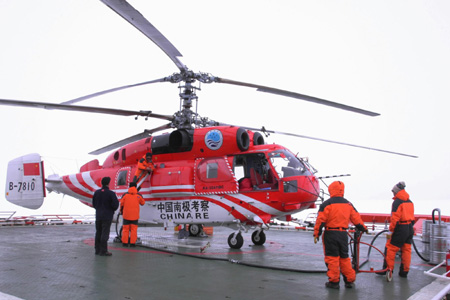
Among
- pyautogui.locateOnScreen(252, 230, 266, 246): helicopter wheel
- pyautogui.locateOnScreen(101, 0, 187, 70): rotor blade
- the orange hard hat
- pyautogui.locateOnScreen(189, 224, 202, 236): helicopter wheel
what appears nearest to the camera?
the orange hard hat

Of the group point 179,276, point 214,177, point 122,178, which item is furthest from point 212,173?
point 179,276

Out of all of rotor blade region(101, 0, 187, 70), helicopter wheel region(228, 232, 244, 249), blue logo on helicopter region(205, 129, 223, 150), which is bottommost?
helicopter wheel region(228, 232, 244, 249)

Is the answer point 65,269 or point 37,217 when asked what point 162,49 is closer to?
point 65,269

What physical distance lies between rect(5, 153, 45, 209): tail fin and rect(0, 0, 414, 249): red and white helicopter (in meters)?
3.17

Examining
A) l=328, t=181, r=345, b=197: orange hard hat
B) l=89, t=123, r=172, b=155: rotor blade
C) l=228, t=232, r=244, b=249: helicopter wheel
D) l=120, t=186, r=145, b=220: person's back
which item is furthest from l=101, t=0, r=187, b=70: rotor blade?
l=228, t=232, r=244, b=249: helicopter wheel

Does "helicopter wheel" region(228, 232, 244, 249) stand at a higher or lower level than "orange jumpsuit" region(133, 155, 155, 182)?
lower

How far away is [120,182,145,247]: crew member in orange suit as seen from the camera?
33.4 ft

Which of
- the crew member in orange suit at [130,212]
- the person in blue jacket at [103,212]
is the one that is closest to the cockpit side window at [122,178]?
the crew member in orange suit at [130,212]

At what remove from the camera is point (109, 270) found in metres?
6.89

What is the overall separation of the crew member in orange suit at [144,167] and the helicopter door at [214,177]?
1.44 metres

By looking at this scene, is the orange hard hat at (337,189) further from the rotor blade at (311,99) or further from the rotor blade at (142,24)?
the rotor blade at (142,24)

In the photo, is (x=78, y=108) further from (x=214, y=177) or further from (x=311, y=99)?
(x=311, y=99)

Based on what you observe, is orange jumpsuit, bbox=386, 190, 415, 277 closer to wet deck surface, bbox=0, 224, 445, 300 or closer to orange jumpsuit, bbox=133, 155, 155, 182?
wet deck surface, bbox=0, 224, 445, 300

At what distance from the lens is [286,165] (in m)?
10.3
